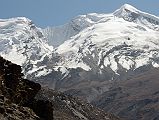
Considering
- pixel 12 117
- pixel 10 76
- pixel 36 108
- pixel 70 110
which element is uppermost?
pixel 70 110

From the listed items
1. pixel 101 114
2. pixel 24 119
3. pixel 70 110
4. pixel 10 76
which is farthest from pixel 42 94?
pixel 24 119

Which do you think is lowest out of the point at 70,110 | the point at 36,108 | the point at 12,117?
the point at 12,117

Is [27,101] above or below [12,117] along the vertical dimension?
above

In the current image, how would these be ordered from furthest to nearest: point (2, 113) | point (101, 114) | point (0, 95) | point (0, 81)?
1. point (101, 114)
2. point (0, 81)
3. point (0, 95)
4. point (2, 113)

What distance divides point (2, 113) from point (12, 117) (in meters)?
0.82

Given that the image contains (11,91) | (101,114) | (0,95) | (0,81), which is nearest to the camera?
(0,95)

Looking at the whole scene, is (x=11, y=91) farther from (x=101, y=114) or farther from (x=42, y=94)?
(x=101, y=114)

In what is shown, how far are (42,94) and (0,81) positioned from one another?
13431 centimetres

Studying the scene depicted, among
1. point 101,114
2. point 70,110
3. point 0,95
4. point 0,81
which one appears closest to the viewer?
point 0,95

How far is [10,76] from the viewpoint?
53406 mm

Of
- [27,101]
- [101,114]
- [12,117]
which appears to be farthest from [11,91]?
[101,114]

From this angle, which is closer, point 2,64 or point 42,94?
point 2,64

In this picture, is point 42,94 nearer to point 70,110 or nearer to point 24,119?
point 70,110

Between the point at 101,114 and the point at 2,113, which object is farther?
the point at 101,114
